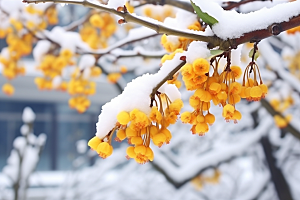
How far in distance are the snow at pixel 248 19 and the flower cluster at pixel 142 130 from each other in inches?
7.6

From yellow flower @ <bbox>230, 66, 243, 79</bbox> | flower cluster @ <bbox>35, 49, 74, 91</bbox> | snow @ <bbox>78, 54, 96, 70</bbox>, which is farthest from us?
flower cluster @ <bbox>35, 49, 74, 91</bbox>

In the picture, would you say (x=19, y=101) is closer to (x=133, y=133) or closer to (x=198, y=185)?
(x=198, y=185)

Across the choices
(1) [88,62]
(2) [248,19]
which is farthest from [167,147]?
(2) [248,19]

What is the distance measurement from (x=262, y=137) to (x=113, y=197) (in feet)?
8.60

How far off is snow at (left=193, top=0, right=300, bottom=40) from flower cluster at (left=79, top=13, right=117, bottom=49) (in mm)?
1552

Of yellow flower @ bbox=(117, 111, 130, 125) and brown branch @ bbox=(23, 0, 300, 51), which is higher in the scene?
brown branch @ bbox=(23, 0, 300, 51)

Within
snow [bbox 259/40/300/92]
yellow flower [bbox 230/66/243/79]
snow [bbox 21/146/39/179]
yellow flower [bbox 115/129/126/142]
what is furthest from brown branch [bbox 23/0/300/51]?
snow [bbox 21/146/39/179]

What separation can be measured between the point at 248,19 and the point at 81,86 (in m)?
1.43

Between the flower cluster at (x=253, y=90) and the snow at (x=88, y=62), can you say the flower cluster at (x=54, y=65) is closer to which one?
the snow at (x=88, y=62)

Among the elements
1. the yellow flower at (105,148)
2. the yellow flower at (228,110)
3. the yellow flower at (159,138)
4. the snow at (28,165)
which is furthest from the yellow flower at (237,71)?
the snow at (28,165)

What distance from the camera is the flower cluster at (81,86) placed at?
1993 mm

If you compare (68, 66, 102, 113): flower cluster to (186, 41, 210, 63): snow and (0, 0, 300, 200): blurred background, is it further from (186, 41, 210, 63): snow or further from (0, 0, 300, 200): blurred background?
(186, 41, 210, 63): snow

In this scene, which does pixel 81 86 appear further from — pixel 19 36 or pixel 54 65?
pixel 19 36

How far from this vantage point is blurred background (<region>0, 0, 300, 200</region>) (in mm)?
2621
